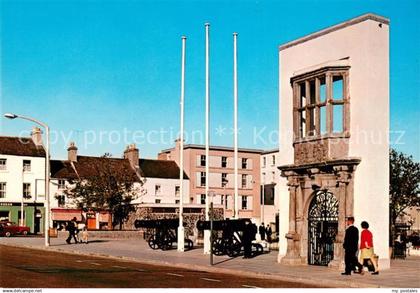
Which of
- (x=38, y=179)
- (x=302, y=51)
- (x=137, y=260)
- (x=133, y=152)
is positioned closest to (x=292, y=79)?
(x=302, y=51)

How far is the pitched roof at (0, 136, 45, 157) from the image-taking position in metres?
73.7

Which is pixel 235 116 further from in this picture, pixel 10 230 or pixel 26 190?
pixel 26 190

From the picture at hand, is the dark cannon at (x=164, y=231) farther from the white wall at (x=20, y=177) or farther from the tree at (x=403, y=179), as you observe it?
the white wall at (x=20, y=177)

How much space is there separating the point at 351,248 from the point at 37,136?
60.5m

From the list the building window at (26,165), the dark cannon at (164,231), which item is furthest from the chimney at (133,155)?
the dark cannon at (164,231)

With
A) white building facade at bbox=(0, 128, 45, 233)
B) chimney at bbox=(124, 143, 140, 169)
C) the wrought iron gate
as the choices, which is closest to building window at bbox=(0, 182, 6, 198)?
white building facade at bbox=(0, 128, 45, 233)

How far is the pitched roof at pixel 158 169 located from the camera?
8381 centimetres

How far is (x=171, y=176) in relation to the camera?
8550cm

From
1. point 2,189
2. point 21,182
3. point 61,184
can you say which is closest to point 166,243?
point 2,189

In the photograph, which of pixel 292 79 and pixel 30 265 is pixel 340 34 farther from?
pixel 30 265

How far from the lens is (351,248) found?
69.4ft

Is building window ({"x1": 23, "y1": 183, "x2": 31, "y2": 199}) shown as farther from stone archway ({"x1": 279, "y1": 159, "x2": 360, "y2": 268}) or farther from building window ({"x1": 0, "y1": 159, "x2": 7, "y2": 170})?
stone archway ({"x1": 279, "y1": 159, "x2": 360, "y2": 268})

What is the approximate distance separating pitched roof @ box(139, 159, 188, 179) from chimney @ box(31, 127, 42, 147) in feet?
41.5

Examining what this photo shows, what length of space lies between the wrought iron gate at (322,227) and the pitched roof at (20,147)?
177ft
